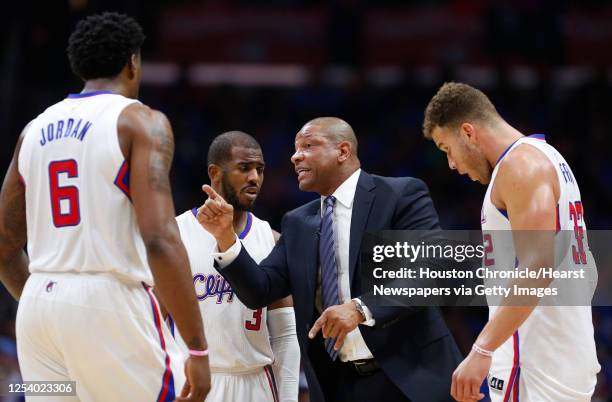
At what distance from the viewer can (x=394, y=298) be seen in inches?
185

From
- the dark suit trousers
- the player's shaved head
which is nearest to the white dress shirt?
the dark suit trousers

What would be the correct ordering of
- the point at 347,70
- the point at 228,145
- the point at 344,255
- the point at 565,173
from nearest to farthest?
the point at 565,173
the point at 344,255
the point at 228,145
the point at 347,70

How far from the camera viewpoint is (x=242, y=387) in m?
5.00

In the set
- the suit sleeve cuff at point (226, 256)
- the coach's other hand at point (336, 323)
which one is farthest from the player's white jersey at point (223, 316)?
the coach's other hand at point (336, 323)

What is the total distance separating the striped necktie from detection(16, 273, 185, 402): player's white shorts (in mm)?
1434

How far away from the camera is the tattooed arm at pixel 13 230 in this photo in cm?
387

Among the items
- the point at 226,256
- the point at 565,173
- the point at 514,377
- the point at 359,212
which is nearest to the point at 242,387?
the point at 226,256

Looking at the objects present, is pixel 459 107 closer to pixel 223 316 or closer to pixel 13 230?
pixel 223 316

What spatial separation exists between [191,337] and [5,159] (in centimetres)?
975

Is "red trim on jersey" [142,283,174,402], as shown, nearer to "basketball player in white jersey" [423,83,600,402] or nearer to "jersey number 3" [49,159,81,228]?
"jersey number 3" [49,159,81,228]

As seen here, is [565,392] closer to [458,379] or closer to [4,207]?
[458,379]

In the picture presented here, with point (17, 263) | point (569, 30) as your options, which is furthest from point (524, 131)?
point (17, 263)

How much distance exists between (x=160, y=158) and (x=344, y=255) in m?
1.70

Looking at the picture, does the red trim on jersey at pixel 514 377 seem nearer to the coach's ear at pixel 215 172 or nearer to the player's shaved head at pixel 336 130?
the player's shaved head at pixel 336 130
